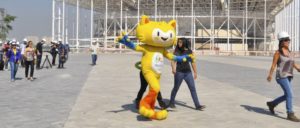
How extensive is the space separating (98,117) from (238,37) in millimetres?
58009

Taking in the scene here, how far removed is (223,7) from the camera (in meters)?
64.8

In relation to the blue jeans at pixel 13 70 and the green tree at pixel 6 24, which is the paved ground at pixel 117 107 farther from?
the green tree at pixel 6 24

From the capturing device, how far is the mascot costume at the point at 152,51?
804 cm

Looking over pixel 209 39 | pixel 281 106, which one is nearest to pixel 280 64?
pixel 281 106

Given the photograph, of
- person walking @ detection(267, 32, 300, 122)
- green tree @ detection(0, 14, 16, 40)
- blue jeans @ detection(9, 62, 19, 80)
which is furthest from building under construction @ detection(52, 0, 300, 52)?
person walking @ detection(267, 32, 300, 122)

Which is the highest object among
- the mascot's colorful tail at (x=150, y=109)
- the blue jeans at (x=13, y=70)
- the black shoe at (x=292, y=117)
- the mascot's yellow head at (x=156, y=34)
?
the mascot's yellow head at (x=156, y=34)

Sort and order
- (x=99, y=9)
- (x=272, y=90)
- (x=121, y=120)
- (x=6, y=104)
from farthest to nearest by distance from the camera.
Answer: (x=99, y=9) → (x=272, y=90) → (x=6, y=104) → (x=121, y=120)

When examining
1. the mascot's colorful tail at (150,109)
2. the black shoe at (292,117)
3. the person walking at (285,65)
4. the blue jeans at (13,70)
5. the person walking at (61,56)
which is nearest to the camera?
the mascot's colorful tail at (150,109)

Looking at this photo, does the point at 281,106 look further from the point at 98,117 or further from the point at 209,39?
the point at 209,39

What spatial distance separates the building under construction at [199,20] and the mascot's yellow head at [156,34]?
51612mm

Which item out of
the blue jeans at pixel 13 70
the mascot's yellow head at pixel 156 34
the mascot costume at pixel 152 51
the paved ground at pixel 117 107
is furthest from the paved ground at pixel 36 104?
the mascot's yellow head at pixel 156 34

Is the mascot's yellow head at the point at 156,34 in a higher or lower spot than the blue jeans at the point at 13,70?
higher

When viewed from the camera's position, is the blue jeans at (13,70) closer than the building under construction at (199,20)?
Yes

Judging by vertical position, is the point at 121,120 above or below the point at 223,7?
below
